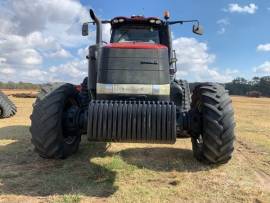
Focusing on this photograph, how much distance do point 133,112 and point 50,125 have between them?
1.42m

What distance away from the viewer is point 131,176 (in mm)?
6078

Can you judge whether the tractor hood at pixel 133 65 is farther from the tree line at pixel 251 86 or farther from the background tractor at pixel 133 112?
the tree line at pixel 251 86

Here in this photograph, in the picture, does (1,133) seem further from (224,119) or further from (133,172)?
(224,119)

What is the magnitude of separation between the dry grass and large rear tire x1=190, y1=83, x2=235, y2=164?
1.01 ft

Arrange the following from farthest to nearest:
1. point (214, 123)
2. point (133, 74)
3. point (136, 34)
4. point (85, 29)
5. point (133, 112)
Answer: point (85, 29) < point (136, 34) < point (133, 74) < point (214, 123) < point (133, 112)

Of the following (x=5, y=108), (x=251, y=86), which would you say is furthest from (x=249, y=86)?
(x=5, y=108)

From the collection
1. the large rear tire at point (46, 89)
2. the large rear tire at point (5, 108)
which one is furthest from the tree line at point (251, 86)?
the large rear tire at point (46, 89)

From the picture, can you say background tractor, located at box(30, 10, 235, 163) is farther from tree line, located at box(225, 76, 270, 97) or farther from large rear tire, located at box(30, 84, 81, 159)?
tree line, located at box(225, 76, 270, 97)

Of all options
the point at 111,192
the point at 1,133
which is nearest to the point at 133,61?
the point at 111,192

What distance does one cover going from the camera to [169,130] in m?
5.68

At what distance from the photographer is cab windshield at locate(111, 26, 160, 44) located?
8.17m

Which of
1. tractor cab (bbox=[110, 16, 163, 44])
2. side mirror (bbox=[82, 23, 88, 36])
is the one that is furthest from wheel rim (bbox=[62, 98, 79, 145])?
side mirror (bbox=[82, 23, 88, 36])

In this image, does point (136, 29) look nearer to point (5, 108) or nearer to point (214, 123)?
point (214, 123)

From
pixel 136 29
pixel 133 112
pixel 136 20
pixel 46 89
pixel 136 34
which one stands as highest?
pixel 136 20
